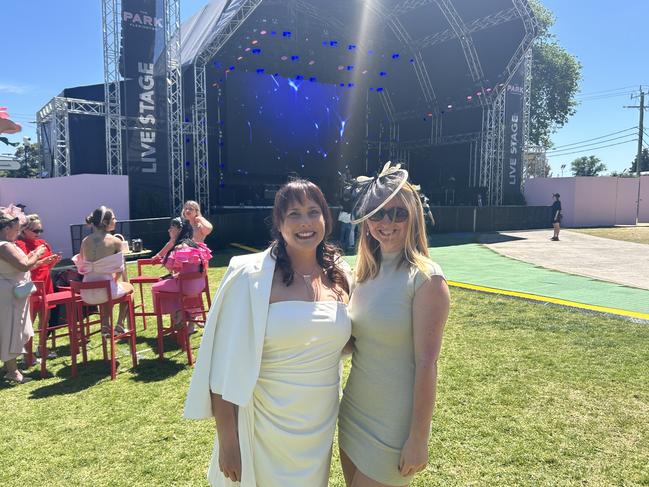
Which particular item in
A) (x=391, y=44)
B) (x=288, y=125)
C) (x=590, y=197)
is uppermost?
(x=391, y=44)

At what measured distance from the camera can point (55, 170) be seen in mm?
14289

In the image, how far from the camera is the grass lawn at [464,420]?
2859 millimetres

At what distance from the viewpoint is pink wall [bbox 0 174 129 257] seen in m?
12.5

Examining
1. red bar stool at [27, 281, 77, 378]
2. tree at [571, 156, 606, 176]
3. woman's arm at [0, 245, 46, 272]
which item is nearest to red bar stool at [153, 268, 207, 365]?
red bar stool at [27, 281, 77, 378]

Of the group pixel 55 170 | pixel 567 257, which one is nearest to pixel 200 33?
pixel 55 170

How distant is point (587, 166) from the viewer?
65375 millimetres

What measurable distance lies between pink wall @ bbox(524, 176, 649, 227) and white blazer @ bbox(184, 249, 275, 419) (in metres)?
24.0

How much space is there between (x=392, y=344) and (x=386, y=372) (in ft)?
0.36

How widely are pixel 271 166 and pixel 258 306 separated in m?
18.1

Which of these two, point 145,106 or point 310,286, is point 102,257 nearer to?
point 310,286

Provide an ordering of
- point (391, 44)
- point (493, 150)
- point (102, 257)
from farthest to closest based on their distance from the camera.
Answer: point (391, 44) → point (493, 150) → point (102, 257)

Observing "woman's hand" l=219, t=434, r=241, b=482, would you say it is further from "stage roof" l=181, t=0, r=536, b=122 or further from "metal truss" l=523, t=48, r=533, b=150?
"metal truss" l=523, t=48, r=533, b=150

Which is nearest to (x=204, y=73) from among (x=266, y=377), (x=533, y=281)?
(x=533, y=281)

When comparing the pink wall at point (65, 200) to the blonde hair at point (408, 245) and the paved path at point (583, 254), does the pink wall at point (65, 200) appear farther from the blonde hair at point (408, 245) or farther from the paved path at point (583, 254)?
the blonde hair at point (408, 245)
